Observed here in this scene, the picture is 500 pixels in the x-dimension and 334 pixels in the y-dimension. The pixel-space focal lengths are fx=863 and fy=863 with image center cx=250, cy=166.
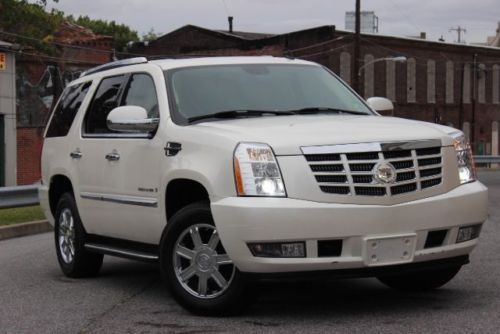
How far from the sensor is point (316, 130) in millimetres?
5832

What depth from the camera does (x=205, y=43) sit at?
6412 centimetres

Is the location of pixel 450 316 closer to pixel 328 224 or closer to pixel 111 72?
pixel 328 224

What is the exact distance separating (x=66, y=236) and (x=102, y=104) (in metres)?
1.36

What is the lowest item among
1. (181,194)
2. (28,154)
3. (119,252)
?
(28,154)

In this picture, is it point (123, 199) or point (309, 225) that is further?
point (123, 199)

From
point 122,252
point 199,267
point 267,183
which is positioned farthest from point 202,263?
point 122,252

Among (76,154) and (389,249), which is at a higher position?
(76,154)

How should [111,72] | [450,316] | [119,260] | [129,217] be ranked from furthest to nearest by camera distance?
[119,260], [111,72], [129,217], [450,316]

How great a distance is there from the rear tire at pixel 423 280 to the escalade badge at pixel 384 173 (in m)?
1.38

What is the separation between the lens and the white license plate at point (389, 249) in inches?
218

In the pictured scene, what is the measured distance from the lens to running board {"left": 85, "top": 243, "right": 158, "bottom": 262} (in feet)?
21.9

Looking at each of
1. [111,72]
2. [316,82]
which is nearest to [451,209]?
[316,82]

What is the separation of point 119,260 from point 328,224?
4.55 meters

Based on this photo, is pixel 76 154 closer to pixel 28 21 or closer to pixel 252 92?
pixel 252 92
